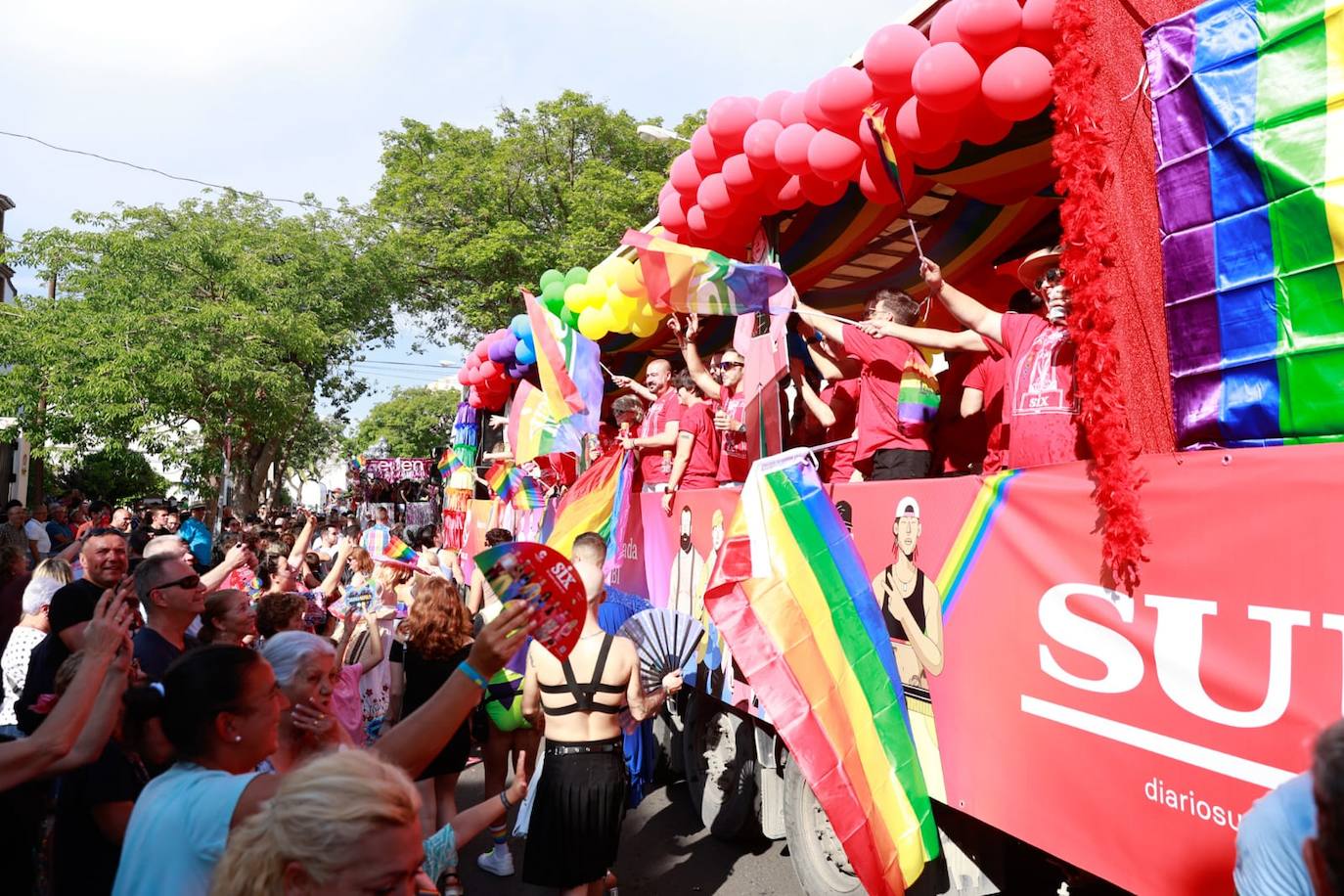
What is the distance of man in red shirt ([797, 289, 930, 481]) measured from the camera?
16.1 feet

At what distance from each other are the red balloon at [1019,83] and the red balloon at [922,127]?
0.80ft

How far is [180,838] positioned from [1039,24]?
394 cm

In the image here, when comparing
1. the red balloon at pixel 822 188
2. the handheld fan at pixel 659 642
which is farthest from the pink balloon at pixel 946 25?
the handheld fan at pixel 659 642

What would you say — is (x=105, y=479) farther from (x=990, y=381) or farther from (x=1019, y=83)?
(x=1019, y=83)

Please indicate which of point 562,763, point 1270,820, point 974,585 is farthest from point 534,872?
point 1270,820

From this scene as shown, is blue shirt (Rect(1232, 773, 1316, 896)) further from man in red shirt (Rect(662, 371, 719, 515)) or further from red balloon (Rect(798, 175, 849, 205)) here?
man in red shirt (Rect(662, 371, 719, 515))

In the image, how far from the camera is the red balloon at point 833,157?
15.3 ft

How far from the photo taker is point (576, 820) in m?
4.29

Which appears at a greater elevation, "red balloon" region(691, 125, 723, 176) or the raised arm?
"red balloon" region(691, 125, 723, 176)

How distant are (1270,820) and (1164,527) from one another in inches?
45.5

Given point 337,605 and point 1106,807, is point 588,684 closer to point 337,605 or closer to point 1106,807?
point 1106,807

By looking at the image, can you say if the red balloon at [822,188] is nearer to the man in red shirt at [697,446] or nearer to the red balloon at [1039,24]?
the red balloon at [1039,24]

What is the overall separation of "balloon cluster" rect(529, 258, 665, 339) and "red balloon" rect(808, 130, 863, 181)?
2.36 meters

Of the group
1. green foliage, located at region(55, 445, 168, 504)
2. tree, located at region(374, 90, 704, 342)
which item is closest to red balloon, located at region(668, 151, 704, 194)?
tree, located at region(374, 90, 704, 342)
